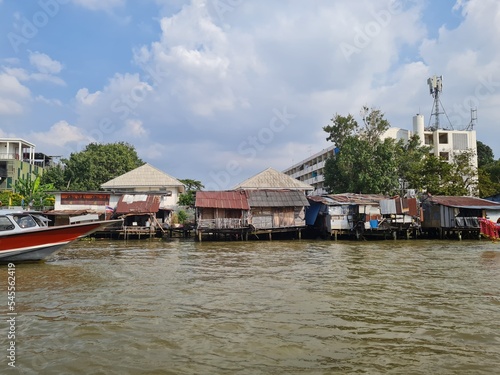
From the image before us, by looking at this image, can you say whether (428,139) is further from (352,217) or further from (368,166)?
(352,217)

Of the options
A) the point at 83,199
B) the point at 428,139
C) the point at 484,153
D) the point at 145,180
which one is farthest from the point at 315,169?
the point at 83,199

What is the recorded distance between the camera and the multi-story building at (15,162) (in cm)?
3962

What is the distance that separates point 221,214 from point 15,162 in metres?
25.5

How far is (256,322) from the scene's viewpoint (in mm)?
6379

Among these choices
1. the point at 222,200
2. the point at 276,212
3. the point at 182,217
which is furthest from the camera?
the point at 182,217

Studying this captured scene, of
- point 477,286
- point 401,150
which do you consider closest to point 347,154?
point 401,150

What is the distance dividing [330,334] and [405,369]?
140 cm

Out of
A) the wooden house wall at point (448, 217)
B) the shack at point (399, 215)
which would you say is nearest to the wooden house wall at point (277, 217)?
the shack at point (399, 215)

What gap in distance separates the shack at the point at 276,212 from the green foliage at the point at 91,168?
73.1ft

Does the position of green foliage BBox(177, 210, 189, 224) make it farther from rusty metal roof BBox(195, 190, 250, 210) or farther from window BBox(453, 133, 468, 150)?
window BBox(453, 133, 468, 150)

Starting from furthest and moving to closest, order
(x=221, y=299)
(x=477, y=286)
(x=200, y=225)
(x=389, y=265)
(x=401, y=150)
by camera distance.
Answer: (x=401, y=150) → (x=200, y=225) → (x=389, y=265) → (x=477, y=286) → (x=221, y=299)

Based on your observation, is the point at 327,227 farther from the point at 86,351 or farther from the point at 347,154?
the point at 86,351

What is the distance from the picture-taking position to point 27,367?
4.61m

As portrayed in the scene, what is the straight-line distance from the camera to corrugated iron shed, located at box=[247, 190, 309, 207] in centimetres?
2791
